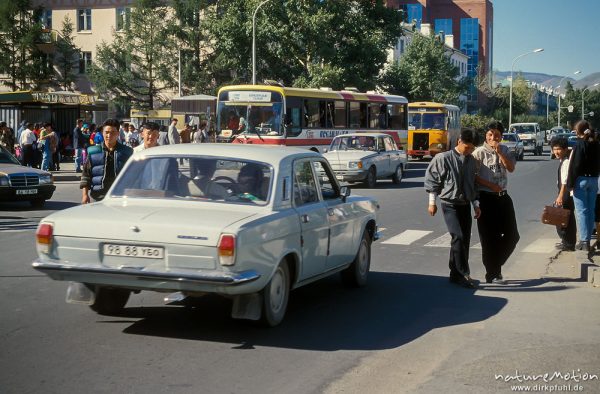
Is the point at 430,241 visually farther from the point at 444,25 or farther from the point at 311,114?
the point at 444,25

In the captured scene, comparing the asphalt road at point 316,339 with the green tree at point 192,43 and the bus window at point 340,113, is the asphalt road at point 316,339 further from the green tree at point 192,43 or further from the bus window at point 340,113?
the green tree at point 192,43

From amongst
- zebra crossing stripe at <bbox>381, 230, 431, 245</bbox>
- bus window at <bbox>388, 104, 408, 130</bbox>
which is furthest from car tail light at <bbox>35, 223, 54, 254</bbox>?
bus window at <bbox>388, 104, 408, 130</bbox>

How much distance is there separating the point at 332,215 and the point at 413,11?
4677 inches

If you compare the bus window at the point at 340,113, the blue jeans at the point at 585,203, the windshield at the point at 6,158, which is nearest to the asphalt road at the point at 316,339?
the blue jeans at the point at 585,203

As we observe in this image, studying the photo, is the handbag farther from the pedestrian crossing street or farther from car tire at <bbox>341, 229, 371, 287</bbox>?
car tire at <bbox>341, 229, 371, 287</bbox>

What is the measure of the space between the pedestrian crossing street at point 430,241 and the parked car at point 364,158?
10.0 meters

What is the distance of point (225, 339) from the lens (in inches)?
290

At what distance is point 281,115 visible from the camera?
3097 cm

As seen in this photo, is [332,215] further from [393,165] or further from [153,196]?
[393,165]

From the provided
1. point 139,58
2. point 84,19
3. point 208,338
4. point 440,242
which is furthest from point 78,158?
point 84,19

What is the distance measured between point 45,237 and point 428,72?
59013 millimetres

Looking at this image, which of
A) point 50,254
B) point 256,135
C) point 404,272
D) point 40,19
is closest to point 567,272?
point 404,272

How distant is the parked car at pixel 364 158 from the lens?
25.9m

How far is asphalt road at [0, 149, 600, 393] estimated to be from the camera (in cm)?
615
